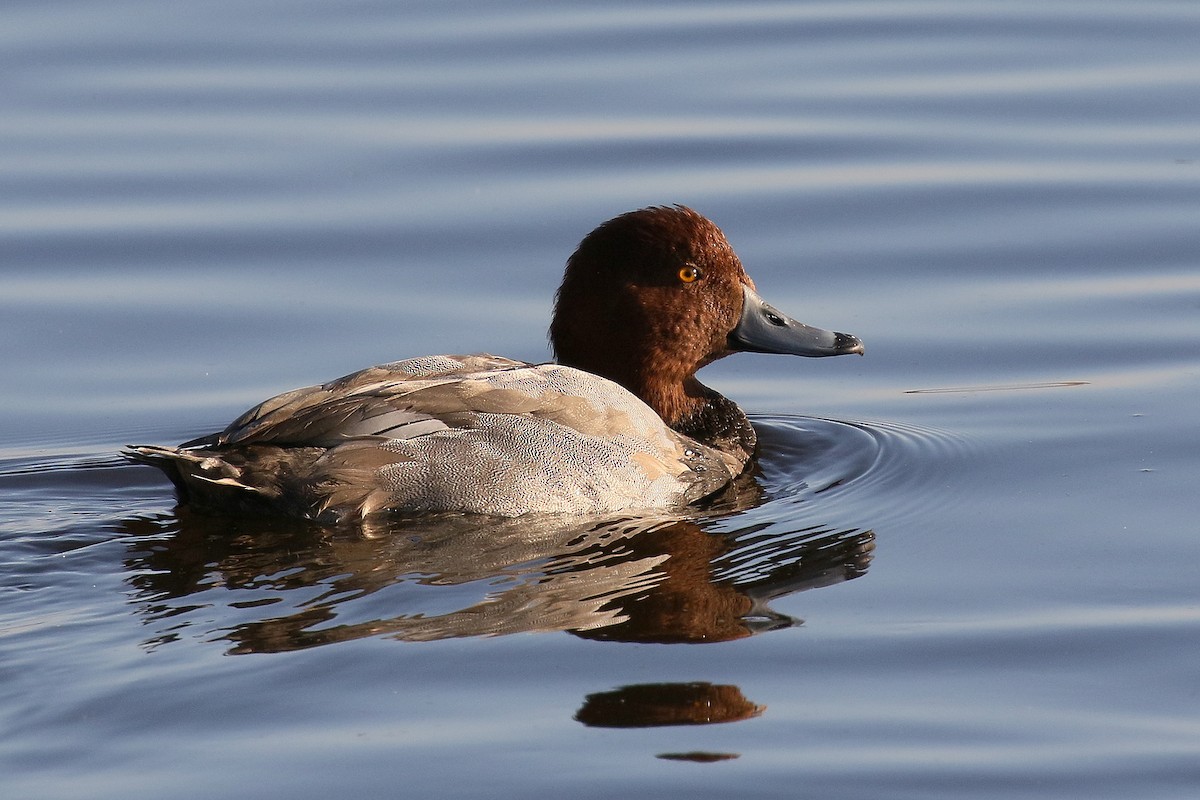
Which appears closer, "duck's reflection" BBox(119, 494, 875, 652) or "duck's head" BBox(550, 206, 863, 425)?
"duck's reflection" BBox(119, 494, 875, 652)

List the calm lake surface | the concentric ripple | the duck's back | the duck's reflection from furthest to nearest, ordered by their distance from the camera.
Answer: the concentric ripple → the duck's back → the duck's reflection → the calm lake surface

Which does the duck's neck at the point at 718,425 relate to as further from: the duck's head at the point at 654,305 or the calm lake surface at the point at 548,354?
the calm lake surface at the point at 548,354

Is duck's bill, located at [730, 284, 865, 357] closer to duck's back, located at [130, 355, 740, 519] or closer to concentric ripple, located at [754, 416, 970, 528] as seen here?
concentric ripple, located at [754, 416, 970, 528]

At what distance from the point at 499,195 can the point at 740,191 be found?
141cm

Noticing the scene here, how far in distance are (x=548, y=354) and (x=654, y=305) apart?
4.18 ft

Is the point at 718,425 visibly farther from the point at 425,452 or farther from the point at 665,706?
the point at 665,706

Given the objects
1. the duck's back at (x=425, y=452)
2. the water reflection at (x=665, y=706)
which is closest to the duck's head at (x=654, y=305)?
the duck's back at (x=425, y=452)

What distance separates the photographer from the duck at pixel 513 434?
23.0ft

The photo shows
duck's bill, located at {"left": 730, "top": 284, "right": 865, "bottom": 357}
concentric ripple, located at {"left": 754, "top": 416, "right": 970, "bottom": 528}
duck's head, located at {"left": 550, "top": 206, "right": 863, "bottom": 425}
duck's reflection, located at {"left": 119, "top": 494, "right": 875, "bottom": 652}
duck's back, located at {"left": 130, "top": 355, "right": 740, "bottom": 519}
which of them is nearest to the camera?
duck's reflection, located at {"left": 119, "top": 494, "right": 875, "bottom": 652}

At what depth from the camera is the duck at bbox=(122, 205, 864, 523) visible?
7020 mm

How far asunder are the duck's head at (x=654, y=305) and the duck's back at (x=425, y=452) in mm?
857

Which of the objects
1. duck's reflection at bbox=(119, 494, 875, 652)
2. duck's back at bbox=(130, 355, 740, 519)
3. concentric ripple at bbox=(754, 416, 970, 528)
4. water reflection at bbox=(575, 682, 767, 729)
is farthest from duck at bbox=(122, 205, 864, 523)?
water reflection at bbox=(575, 682, 767, 729)

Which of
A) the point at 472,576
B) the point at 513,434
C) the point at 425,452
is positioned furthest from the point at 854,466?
the point at 472,576

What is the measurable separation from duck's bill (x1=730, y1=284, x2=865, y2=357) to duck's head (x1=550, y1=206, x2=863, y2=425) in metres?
0.01
